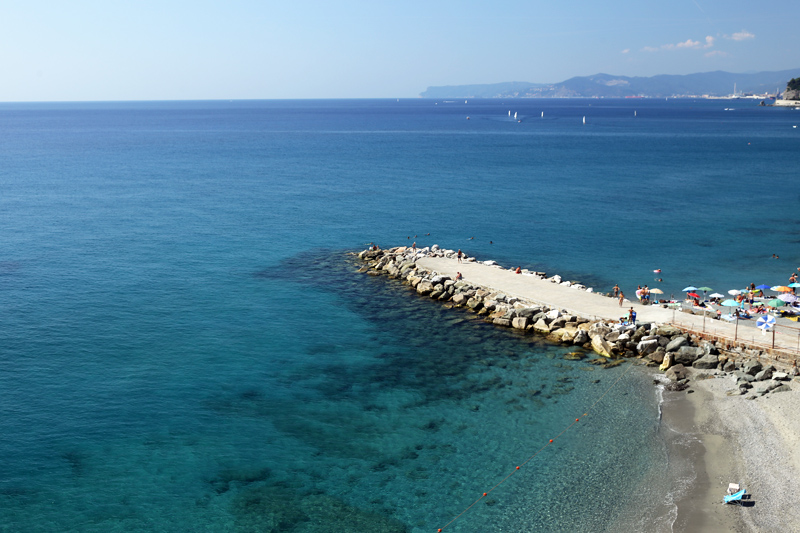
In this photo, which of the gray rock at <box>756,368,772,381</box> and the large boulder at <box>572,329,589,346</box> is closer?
the gray rock at <box>756,368,772,381</box>

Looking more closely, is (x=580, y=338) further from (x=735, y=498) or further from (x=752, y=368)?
(x=735, y=498)

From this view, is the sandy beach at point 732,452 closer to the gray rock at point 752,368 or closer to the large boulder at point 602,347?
the gray rock at point 752,368

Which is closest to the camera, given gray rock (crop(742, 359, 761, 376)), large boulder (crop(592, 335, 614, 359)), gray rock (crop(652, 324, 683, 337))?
gray rock (crop(742, 359, 761, 376))

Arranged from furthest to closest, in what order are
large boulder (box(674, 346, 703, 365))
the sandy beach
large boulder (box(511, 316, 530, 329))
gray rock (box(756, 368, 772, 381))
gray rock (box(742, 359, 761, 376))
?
large boulder (box(511, 316, 530, 329))
large boulder (box(674, 346, 703, 365))
gray rock (box(742, 359, 761, 376))
gray rock (box(756, 368, 772, 381))
the sandy beach

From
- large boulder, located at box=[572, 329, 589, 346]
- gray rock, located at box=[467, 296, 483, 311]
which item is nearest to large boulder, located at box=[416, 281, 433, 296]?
gray rock, located at box=[467, 296, 483, 311]

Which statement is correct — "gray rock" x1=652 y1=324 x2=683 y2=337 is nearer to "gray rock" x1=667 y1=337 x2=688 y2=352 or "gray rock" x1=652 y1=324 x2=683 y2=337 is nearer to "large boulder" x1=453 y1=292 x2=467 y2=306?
"gray rock" x1=667 y1=337 x2=688 y2=352

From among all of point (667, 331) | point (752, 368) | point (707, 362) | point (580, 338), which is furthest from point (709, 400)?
point (580, 338)

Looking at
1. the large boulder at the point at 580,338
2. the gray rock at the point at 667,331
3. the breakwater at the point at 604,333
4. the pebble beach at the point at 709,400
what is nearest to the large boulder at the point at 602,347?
the breakwater at the point at 604,333
